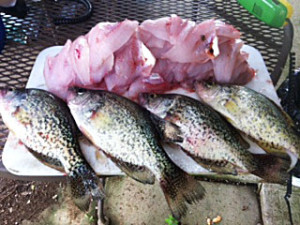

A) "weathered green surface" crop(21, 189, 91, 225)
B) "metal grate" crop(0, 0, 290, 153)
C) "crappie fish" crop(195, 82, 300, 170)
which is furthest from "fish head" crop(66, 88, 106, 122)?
"weathered green surface" crop(21, 189, 91, 225)

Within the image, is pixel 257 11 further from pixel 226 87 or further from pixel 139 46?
pixel 139 46

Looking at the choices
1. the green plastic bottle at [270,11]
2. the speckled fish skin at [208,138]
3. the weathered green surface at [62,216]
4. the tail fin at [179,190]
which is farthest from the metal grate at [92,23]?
the weathered green surface at [62,216]

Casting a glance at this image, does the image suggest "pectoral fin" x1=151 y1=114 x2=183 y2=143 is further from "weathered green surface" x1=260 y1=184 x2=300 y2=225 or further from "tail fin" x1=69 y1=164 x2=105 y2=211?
"weathered green surface" x1=260 y1=184 x2=300 y2=225

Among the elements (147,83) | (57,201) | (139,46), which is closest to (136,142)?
(147,83)

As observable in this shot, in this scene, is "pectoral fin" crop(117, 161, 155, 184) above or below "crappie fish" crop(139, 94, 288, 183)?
below

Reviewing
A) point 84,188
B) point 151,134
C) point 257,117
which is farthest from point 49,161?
point 257,117

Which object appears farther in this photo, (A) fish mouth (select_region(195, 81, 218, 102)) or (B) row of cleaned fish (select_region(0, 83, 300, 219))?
(A) fish mouth (select_region(195, 81, 218, 102))
